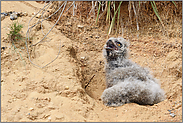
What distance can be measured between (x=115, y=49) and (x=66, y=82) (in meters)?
1.42

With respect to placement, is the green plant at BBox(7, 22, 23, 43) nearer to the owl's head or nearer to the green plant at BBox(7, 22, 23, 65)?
the green plant at BBox(7, 22, 23, 65)

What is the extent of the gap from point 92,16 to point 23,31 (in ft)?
7.04

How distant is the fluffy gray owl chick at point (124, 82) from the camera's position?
11.0 feet

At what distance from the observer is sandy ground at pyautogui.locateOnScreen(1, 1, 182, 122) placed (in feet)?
8.41

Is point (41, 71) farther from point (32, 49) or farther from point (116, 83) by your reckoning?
point (116, 83)

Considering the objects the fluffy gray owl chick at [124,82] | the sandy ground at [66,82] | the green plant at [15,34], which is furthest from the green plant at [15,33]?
the fluffy gray owl chick at [124,82]

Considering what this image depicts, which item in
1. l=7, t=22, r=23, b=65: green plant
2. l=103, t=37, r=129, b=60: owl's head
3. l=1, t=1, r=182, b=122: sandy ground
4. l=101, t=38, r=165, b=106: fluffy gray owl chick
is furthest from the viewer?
l=103, t=37, r=129, b=60: owl's head

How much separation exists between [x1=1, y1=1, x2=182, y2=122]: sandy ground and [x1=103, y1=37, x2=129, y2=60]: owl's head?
2.16 ft

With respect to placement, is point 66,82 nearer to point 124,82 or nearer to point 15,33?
point 124,82

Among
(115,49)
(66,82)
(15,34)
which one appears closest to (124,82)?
(115,49)

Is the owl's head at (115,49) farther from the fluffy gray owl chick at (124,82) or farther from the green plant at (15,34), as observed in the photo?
the green plant at (15,34)

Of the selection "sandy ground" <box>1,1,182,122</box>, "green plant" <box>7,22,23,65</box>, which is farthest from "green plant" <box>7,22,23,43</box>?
"sandy ground" <box>1,1,182,122</box>

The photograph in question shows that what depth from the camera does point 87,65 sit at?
464 cm

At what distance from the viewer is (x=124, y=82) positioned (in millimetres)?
3572
